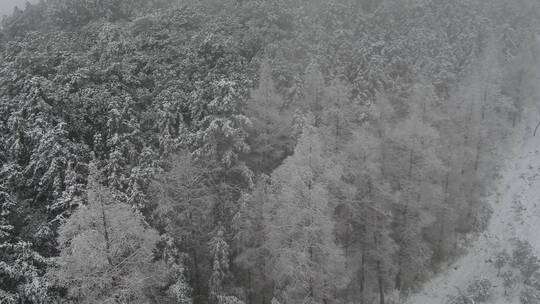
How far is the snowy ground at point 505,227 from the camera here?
3173 centimetres

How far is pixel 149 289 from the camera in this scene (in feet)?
61.3

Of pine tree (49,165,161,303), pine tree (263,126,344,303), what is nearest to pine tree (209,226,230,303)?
pine tree (263,126,344,303)

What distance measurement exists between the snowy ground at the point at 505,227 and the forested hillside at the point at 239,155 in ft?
2.98

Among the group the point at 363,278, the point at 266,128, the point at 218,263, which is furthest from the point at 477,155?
the point at 218,263

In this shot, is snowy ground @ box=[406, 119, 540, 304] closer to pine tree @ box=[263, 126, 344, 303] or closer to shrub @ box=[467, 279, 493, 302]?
shrub @ box=[467, 279, 493, 302]

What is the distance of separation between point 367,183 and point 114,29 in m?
26.4

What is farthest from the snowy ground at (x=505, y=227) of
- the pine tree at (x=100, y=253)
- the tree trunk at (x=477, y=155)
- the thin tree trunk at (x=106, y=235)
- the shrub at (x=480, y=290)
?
the thin tree trunk at (x=106, y=235)

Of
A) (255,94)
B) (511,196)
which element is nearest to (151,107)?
(255,94)

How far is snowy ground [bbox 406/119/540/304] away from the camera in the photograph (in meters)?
31.7

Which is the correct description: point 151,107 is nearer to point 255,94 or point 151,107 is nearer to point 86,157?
point 86,157

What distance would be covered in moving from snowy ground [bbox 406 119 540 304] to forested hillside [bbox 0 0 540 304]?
909mm

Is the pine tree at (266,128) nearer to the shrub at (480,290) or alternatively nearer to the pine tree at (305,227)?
the pine tree at (305,227)

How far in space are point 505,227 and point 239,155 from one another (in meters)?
22.8

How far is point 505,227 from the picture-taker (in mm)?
36438
